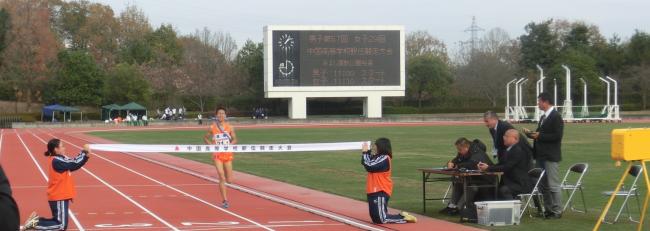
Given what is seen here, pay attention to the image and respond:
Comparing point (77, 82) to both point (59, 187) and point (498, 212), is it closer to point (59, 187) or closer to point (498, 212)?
point (59, 187)

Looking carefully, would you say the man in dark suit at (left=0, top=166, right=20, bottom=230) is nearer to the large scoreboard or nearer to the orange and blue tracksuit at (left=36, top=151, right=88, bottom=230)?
the orange and blue tracksuit at (left=36, top=151, right=88, bottom=230)

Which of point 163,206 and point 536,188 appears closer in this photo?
point 536,188

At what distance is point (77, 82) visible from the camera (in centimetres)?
8175

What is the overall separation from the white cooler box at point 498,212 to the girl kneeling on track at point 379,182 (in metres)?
0.99

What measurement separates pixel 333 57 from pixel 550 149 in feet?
192

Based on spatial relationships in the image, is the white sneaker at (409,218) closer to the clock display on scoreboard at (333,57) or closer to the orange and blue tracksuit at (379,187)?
the orange and blue tracksuit at (379,187)

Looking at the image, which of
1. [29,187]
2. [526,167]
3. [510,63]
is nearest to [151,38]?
[510,63]

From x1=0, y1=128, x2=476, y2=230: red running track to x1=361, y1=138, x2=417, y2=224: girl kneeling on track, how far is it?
172mm

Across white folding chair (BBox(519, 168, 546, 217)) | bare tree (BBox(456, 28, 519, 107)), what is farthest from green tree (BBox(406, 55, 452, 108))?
white folding chair (BBox(519, 168, 546, 217))

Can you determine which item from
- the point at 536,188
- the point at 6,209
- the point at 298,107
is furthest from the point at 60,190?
the point at 298,107

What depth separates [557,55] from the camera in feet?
280

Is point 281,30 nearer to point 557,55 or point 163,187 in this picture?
point 557,55

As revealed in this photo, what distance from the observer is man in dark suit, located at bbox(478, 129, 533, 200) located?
38.7ft

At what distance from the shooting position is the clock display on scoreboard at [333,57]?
7000 cm
